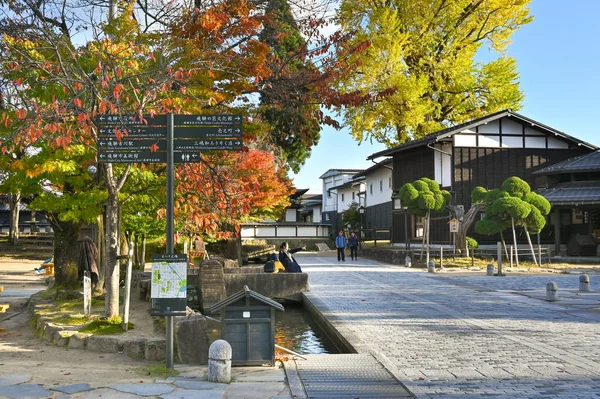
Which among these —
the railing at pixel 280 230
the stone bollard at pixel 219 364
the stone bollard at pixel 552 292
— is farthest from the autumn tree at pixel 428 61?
the stone bollard at pixel 219 364

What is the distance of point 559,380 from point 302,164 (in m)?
36.1

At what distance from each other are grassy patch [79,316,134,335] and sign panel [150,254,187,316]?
229 cm

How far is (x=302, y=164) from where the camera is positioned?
42.8 m

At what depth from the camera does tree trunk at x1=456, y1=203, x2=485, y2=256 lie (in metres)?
28.2

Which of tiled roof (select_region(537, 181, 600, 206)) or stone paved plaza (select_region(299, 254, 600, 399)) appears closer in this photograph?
stone paved plaza (select_region(299, 254, 600, 399))

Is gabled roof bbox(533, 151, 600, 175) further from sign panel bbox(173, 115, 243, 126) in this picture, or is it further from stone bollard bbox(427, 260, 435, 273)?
sign panel bbox(173, 115, 243, 126)

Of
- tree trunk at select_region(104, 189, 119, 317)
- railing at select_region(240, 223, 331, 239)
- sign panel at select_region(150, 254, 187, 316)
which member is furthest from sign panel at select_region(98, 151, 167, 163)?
railing at select_region(240, 223, 331, 239)

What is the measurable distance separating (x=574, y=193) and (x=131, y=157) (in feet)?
85.7

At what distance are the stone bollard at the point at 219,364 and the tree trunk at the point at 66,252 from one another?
9068 millimetres

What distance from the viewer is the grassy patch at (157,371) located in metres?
7.53

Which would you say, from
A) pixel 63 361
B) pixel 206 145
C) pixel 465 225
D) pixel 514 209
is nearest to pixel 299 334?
pixel 63 361

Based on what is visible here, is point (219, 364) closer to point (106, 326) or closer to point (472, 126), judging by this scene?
point (106, 326)

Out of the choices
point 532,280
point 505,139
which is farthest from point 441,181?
point 532,280

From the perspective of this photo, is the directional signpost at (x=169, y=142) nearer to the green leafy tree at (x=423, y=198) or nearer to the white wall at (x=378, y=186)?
the green leafy tree at (x=423, y=198)
